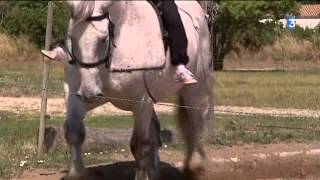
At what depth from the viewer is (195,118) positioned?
8438 mm

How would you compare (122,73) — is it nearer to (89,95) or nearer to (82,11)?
(89,95)

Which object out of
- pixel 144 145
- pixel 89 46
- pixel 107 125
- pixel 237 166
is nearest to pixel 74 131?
pixel 89 46

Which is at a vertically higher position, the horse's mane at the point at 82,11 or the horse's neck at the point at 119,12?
the horse's mane at the point at 82,11

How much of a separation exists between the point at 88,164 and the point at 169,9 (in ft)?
7.92

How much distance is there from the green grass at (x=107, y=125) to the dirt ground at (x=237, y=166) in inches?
14.6

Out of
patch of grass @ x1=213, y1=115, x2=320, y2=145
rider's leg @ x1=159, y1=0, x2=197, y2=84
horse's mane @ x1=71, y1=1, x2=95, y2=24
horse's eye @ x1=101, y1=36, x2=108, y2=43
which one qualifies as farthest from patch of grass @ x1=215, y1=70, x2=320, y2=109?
horse's mane @ x1=71, y1=1, x2=95, y2=24

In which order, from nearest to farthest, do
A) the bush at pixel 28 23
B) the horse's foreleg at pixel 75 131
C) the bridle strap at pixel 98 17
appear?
the bridle strap at pixel 98 17
the horse's foreleg at pixel 75 131
the bush at pixel 28 23

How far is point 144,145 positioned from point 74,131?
895 millimetres

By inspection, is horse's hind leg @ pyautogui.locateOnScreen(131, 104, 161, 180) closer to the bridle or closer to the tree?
the bridle

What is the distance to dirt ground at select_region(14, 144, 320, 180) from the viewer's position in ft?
27.3

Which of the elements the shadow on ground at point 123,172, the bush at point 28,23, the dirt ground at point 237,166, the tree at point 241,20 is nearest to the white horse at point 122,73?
Result: the shadow on ground at point 123,172

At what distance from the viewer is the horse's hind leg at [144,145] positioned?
7.05 meters

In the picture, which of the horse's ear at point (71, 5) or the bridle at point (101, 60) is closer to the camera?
the horse's ear at point (71, 5)

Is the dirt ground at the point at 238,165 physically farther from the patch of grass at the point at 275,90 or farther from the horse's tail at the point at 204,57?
the patch of grass at the point at 275,90
